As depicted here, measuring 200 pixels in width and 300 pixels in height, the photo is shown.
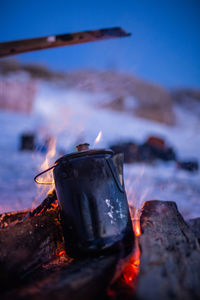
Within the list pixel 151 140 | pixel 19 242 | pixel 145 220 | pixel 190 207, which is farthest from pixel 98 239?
pixel 151 140

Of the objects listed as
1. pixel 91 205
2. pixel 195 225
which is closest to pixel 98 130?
pixel 195 225

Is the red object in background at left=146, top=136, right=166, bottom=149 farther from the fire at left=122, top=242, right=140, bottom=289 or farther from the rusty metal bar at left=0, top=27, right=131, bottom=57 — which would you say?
the fire at left=122, top=242, right=140, bottom=289

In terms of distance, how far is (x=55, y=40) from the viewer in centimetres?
219

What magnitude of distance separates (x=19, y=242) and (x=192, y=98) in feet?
83.8

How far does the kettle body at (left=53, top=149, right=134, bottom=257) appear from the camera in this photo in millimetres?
1232

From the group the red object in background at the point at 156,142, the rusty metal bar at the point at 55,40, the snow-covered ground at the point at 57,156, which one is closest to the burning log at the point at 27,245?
the snow-covered ground at the point at 57,156

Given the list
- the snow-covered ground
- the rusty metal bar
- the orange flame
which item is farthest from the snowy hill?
the rusty metal bar

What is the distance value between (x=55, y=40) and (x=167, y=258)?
251cm

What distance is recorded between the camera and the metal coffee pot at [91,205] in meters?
1.23

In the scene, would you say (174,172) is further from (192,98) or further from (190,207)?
(192,98)

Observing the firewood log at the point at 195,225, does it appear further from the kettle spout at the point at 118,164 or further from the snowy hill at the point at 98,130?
the kettle spout at the point at 118,164

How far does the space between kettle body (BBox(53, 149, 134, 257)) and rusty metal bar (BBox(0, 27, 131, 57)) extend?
1.66 m

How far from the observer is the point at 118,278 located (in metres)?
1.22

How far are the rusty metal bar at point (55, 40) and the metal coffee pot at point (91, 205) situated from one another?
1.66 m
